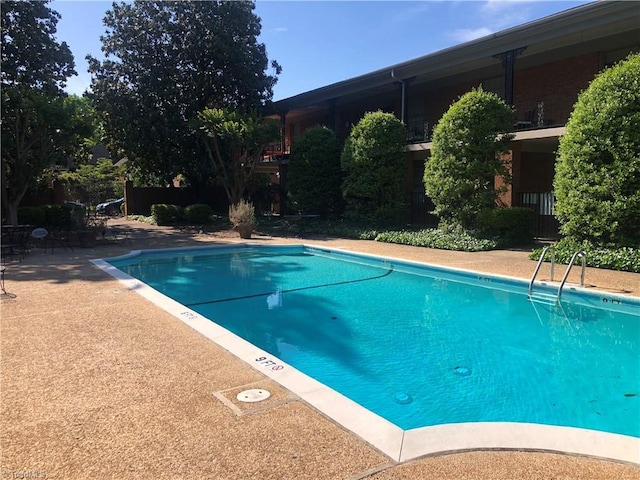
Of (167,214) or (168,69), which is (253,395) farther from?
(168,69)

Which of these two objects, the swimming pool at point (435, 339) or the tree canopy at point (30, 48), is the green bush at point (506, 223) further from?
the tree canopy at point (30, 48)

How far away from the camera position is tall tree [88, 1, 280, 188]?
72.2 ft

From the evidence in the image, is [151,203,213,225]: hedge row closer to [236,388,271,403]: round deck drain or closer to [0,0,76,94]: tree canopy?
[0,0,76,94]: tree canopy

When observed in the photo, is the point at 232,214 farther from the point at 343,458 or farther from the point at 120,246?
the point at 343,458

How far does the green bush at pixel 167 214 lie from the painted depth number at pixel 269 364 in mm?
19467

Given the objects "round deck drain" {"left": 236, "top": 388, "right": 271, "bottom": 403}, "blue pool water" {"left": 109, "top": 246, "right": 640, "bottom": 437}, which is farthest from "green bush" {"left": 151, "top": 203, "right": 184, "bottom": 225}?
"round deck drain" {"left": 236, "top": 388, "right": 271, "bottom": 403}

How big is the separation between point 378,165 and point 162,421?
15709 mm

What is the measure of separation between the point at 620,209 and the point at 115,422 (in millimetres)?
10635

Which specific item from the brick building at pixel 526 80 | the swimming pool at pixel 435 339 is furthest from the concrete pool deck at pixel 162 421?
the brick building at pixel 526 80

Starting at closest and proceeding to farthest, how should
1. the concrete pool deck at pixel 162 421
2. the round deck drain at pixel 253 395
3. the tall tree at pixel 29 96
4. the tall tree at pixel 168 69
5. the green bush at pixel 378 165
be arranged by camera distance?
1. the concrete pool deck at pixel 162 421
2. the round deck drain at pixel 253 395
3. the tall tree at pixel 29 96
4. the green bush at pixel 378 165
5. the tall tree at pixel 168 69

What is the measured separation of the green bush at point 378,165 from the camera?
58.4 ft

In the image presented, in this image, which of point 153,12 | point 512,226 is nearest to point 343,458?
point 512,226

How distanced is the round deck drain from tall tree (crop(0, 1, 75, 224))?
48.9ft

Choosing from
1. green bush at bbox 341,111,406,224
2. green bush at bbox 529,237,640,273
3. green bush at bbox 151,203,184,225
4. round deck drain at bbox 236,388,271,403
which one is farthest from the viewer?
green bush at bbox 151,203,184,225
